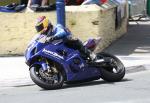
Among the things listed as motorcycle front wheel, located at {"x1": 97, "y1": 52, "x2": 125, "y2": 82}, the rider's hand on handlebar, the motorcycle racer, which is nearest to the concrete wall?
motorcycle front wheel, located at {"x1": 97, "y1": 52, "x2": 125, "y2": 82}

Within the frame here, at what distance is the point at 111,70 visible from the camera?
11781mm

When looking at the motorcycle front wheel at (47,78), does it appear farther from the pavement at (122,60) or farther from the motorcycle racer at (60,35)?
the pavement at (122,60)

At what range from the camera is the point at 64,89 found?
1116 cm

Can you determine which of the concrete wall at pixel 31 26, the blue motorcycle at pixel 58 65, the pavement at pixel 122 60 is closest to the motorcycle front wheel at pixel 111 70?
the blue motorcycle at pixel 58 65

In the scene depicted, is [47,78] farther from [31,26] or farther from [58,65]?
[31,26]

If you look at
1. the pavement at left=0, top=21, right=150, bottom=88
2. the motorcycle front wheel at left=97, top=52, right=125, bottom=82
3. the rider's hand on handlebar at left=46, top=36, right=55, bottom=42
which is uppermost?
the rider's hand on handlebar at left=46, top=36, right=55, bottom=42

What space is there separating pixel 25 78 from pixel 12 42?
147 inches

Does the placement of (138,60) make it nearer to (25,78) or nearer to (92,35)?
(92,35)

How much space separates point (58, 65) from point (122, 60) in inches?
141

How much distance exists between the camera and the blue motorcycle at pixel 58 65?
1104 cm

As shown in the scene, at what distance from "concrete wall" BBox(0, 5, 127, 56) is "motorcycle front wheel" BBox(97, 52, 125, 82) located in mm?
3897

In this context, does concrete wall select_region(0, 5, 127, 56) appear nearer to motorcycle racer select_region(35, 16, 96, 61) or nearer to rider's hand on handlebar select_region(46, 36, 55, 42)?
motorcycle racer select_region(35, 16, 96, 61)

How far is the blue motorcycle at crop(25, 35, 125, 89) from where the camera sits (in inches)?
435

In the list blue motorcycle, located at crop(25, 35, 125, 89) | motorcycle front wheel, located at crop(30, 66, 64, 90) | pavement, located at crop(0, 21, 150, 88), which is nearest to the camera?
motorcycle front wheel, located at crop(30, 66, 64, 90)
